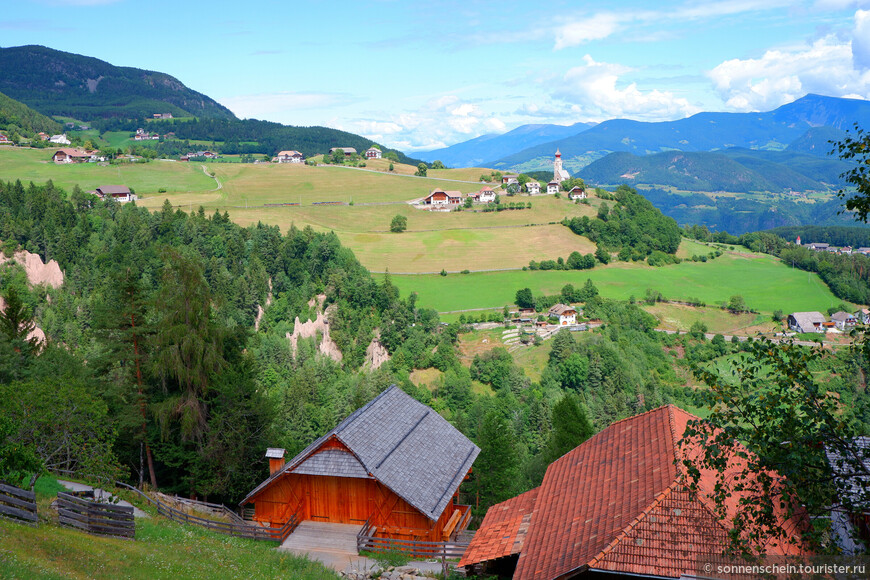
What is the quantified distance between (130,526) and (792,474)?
Result: 17176mm

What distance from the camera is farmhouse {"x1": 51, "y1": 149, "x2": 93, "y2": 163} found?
129750mm

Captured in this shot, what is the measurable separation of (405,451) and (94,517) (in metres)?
10.2

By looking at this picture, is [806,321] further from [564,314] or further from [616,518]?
[616,518]

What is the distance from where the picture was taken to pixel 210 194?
119 meters

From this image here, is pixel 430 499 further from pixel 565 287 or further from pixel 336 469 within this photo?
pixel 565 287

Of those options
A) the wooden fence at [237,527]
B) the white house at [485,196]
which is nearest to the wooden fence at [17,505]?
the wooden fence at [237,527]

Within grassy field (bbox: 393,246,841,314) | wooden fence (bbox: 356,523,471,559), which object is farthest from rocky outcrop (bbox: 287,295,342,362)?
wooden fence (bbox: 356,523,471,559)

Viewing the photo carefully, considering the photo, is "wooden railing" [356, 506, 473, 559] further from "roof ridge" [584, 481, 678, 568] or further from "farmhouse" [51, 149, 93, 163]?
"farmhouse" [51, 149, 93, 163]

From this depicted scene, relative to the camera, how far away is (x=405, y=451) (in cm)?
2292

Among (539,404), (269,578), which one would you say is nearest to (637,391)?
(539,404)

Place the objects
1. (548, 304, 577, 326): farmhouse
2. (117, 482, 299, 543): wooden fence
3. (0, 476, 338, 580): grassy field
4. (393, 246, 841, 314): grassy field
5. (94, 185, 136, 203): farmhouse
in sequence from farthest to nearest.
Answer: (94, 185, 136, 203): farmhouse, (393, 246, 841, 314): grassy field, (548, 304, 577, 326): farmhouse, (117, 482, 299, 543): wooden fence, (0, 476, 338, 580): grassy field

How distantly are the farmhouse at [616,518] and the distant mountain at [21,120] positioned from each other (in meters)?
179

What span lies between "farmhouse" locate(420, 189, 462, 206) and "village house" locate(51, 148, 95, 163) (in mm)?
76372

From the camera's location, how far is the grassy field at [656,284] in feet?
290
